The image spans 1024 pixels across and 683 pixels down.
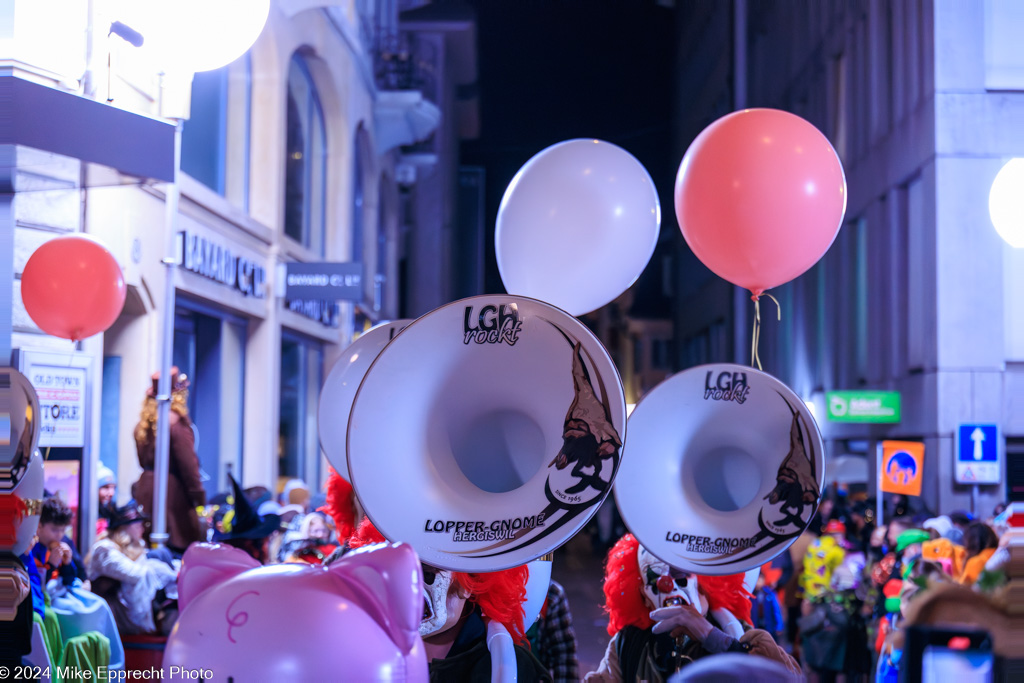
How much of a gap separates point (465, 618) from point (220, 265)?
769 cm

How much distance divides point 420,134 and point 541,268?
15405 millimetres

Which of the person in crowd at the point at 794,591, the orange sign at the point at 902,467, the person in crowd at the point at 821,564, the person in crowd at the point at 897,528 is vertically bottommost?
the person in crowd at the point at 794,591

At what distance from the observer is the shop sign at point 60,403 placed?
18.9 feet

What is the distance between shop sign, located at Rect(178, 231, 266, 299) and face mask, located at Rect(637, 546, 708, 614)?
643cm

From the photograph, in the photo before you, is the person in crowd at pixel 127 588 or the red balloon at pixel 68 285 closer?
the person in crowd at pixel 127 588

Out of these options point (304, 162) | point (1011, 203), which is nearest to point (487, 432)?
point (1011, 203)

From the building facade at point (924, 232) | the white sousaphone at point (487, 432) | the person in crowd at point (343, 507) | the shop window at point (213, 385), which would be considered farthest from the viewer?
the building facade at point (924, 232)

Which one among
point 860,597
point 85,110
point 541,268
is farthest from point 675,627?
point 860,597

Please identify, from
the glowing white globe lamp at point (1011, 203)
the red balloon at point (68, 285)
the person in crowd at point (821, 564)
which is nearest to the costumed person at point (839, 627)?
the person in crowd at point (821, 564)

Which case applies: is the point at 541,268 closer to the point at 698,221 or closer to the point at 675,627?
the point at 698,221

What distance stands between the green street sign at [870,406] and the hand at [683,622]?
11.9m

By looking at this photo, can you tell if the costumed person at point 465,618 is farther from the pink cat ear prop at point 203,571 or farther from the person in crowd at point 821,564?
the person in crowd at point 821,564

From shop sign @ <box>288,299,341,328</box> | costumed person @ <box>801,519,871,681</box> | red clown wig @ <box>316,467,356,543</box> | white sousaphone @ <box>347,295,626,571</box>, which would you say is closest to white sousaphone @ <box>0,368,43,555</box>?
red clown wig @ <box>316,467,356,543</box>

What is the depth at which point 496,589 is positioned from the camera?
8.54 ft
